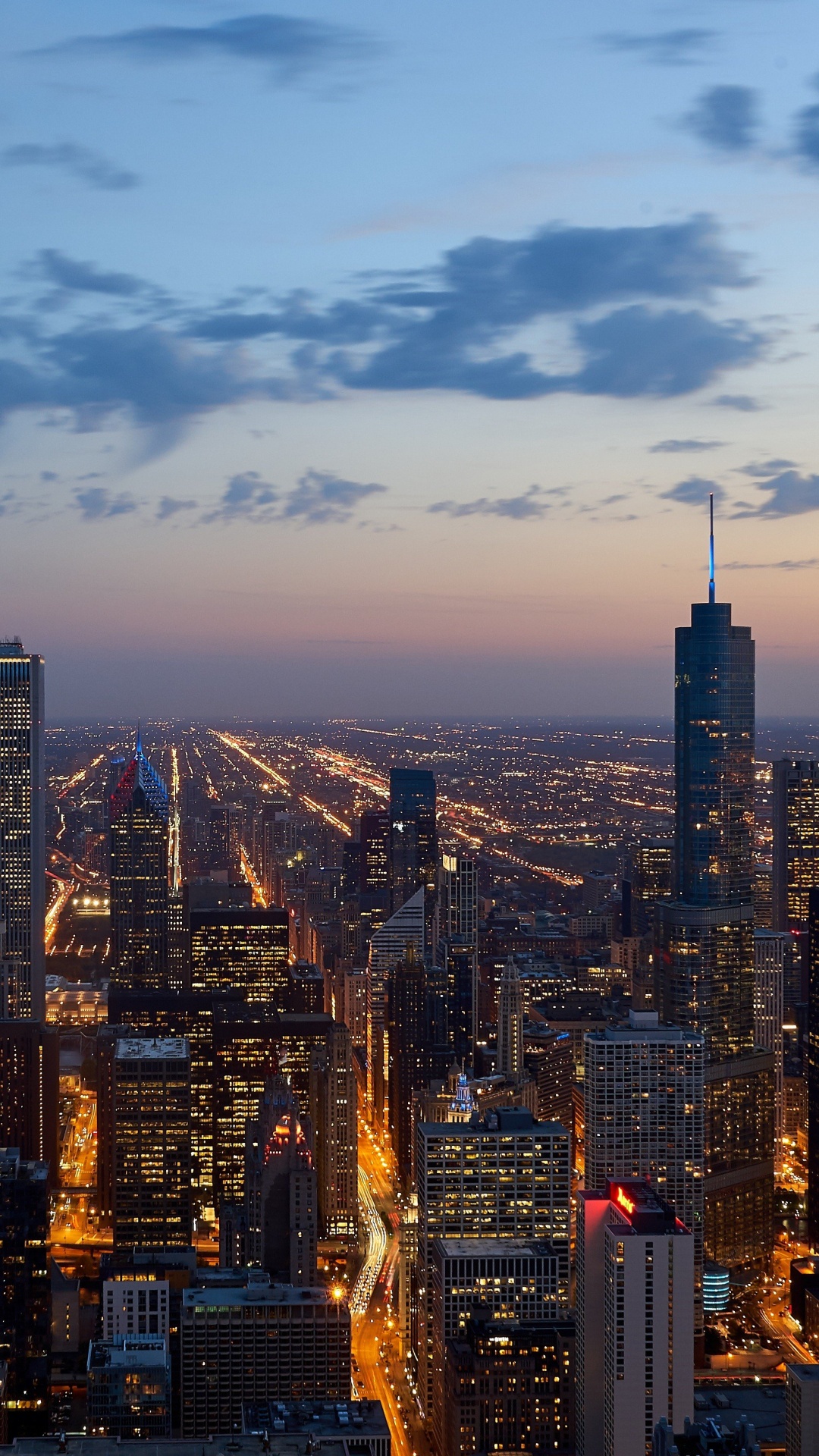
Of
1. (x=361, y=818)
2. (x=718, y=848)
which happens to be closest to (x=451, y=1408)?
(x=718, y=848)

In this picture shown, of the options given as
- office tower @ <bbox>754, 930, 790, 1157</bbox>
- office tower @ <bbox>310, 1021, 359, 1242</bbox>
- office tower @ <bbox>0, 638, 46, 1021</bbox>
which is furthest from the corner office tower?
office tower @ <bbox>0, 638, 46, 1021</bbox>

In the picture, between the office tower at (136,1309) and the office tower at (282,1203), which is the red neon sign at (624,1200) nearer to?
the office tower at (136,1309)

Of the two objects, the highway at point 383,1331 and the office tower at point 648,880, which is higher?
the office tower at point 648,880

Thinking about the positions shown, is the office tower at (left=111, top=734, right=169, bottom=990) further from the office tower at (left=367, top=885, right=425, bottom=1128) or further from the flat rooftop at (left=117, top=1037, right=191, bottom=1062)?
the flat rooftop at (left=117, top=1037, right=191, bottom=1062)

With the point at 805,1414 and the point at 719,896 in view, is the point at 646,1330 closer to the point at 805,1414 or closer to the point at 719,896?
the point at 805,1414

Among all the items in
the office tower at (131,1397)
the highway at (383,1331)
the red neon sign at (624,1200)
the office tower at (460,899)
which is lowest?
the highway at (383,1331)

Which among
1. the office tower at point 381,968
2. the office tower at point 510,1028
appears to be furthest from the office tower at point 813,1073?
the office tower at point 381,968
